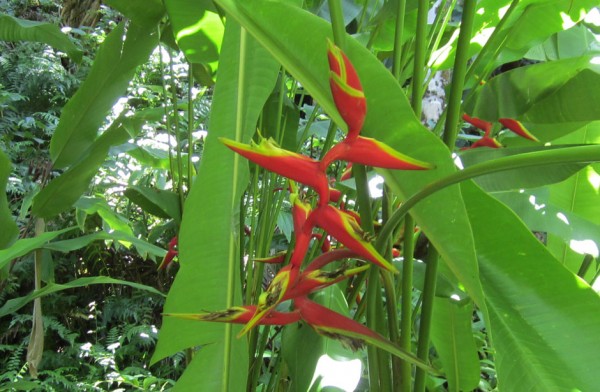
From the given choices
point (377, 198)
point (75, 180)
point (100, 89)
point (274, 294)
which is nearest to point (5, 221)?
point (75, 180)

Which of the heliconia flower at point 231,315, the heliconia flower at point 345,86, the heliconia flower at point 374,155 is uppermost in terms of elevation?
the heliconia flower at point 345,86

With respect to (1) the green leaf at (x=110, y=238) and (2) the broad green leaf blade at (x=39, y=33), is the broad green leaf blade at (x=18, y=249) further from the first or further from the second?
(2) the broad green leaf blade at (x=39, y=33)

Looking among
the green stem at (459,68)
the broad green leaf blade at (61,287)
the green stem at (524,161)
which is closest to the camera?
the green stem at (524,161)

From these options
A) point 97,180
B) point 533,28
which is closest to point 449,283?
point 533,28

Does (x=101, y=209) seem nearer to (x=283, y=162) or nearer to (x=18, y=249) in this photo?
(x=18, y=249)

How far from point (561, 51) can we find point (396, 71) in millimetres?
521

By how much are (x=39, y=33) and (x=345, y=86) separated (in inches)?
27.2

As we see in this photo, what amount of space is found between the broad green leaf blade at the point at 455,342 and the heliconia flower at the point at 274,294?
0.81 feet

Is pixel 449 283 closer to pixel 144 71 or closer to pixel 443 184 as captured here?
pixel 443 184

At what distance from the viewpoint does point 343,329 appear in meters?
0.30

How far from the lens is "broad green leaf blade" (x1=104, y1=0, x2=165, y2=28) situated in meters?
0.61

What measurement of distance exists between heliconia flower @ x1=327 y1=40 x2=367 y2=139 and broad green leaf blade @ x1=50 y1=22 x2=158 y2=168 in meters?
0.50

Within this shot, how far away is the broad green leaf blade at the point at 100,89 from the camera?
73cm

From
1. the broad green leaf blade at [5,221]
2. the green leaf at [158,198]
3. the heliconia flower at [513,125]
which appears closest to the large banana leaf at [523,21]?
the heliconia flower at [513,125]
